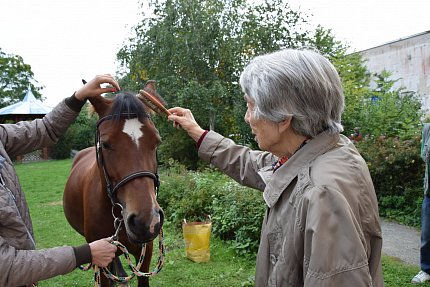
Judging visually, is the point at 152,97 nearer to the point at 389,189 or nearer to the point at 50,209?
the point at 389,189

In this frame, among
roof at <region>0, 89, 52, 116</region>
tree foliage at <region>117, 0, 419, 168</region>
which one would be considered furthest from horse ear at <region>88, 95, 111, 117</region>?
roof at <region>0, 89, 52, 116</region>

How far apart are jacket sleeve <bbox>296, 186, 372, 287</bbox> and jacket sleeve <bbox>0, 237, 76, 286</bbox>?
3.91 feet

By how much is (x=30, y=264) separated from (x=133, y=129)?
3.28ft

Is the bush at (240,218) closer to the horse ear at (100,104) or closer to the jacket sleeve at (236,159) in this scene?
the jacket sleeve at (236,159)

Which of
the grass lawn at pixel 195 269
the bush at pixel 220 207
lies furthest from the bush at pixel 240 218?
the grass lawn at pixel 195 269

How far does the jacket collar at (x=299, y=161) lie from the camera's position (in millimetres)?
1295

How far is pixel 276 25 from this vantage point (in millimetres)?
12656

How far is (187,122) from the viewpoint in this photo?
2398mm

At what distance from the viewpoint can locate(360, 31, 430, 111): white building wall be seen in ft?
62.8

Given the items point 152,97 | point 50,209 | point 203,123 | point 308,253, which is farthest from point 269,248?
point 203,123

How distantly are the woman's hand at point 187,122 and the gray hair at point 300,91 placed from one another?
988 millimetres

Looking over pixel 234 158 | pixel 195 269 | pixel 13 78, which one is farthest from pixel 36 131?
pixel 13 78

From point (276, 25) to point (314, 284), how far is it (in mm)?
12690

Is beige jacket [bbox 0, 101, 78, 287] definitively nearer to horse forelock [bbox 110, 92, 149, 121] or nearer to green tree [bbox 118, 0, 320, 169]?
horse forelock [bbox 110, 92, 149, 121]
